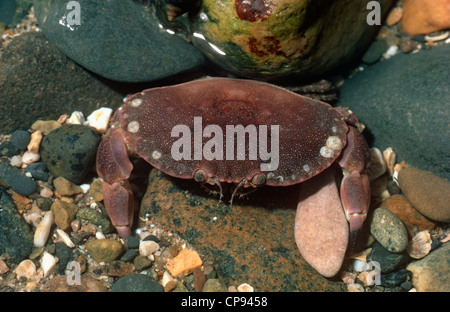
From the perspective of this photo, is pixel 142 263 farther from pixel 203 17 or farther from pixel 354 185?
pixel 203 17

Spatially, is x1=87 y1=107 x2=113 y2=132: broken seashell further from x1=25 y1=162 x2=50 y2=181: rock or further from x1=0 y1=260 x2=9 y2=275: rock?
x1=0 y1=260 x2=9 y2=275: rock

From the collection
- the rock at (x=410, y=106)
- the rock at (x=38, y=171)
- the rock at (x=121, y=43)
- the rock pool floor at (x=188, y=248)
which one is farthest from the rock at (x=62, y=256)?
the rock at (x=410, y=106)

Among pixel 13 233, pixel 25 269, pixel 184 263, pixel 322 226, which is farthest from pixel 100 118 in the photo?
pixel 322 226

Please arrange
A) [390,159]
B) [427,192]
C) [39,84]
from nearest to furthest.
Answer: [427,192] < [39,84] < [390,159]

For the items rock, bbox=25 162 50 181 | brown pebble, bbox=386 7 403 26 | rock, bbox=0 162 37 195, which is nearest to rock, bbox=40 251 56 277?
rock, bbox=0 162 37 195

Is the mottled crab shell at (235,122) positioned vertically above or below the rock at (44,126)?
above

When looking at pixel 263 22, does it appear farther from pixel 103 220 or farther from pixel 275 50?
pixel 103 220

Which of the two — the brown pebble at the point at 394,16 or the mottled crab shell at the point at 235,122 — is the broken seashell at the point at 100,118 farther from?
the brown pebble at the point at 394,16

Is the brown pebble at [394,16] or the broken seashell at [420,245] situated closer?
Result: the broken seashell at [420,245]
